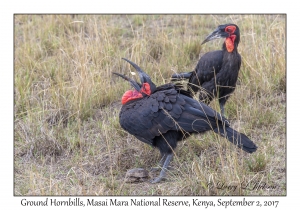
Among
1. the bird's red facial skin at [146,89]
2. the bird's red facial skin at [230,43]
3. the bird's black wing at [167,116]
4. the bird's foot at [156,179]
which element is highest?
the bird's red facial skin at [230,43]

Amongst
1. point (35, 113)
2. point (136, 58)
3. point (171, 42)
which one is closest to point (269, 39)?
point (171, 42)

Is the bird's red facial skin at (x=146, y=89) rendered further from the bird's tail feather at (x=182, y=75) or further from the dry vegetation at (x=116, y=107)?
the bird's tail feather at (x=182, y=75)

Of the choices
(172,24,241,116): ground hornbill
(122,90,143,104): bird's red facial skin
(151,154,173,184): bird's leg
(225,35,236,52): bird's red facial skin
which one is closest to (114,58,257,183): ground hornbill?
(151,154,173,184): bird's leg

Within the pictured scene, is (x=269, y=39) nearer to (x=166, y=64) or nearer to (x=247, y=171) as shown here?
(x=166, y=64)

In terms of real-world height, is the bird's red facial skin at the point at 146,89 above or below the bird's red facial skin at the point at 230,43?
below

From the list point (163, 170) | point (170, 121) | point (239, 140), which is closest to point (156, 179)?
point (163, 170)

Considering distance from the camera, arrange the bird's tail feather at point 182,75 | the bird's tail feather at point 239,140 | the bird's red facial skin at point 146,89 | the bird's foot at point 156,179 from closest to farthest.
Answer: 1. the bird's tail feather at point 239,140
2. the bird's foot at point 156,179
3. the bird's red facial skin at point 146,89
4. the bird's tail feather at point 182,75

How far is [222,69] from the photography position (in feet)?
21.0

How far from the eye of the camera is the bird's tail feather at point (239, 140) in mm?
5164

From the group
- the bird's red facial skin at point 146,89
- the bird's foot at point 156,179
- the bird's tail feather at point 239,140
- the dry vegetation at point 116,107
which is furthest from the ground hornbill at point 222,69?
the bird's foot at point 156,179

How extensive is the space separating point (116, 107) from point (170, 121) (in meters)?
1.65

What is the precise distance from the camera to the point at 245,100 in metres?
6.55

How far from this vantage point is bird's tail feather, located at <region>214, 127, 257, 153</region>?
516cm
